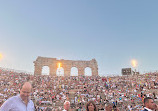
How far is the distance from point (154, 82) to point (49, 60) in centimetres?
2671

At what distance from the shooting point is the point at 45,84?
79.4 feet

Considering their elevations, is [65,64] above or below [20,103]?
above

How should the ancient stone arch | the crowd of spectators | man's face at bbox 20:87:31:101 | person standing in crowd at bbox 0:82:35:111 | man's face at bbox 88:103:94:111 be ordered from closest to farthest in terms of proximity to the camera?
person standing in crowd at bbox 0:82:35:111 → man's face at bbox 20:87:31:101 → man's face at bbox 88:103:94:111 → the crowd of spectators → the ancient stone arch

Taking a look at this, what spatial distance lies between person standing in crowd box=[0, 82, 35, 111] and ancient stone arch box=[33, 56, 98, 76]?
33521mm

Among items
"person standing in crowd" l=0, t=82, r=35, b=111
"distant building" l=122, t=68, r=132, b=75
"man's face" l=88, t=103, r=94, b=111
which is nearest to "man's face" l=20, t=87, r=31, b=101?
"person standing in crowd" l=0, t=82, r=35, b=111

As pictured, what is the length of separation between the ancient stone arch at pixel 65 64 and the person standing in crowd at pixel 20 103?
33.5m

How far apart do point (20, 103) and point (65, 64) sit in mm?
34616

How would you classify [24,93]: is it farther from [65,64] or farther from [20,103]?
[65,64]

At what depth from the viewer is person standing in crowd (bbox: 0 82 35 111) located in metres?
2.29

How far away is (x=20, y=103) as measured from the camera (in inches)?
95.5

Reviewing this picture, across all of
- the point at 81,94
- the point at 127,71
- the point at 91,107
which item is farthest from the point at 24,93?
the point at 127,71

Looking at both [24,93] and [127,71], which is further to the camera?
[127,71]

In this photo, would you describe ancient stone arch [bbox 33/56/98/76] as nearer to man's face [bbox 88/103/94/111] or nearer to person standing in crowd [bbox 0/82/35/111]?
man's face [bbox 88/103/94/111]

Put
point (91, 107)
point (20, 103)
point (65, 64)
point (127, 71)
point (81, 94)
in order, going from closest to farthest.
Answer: point (20, 103), point (91, 107), point (81, 94), point (127, 71), point (65, 64)
